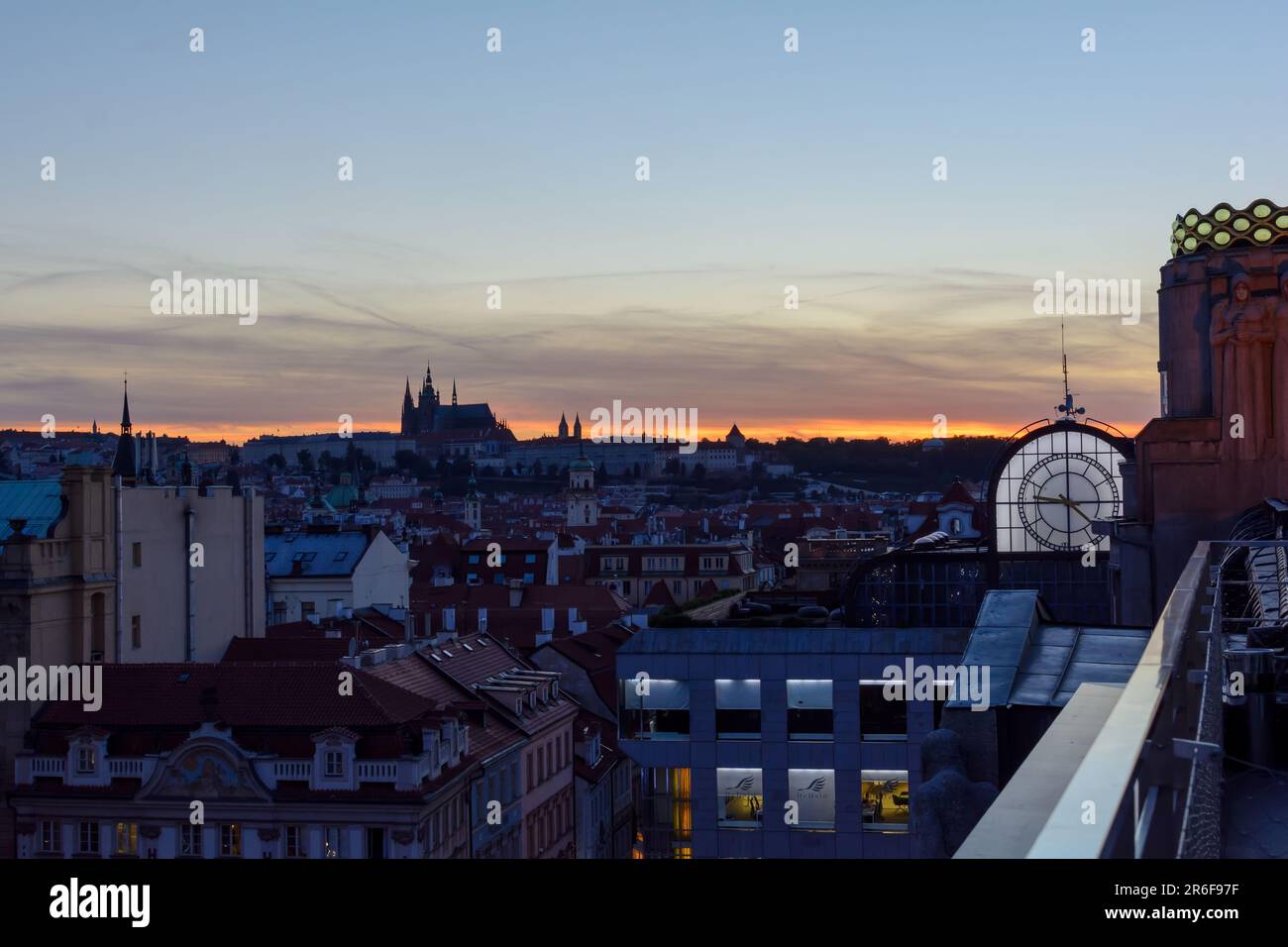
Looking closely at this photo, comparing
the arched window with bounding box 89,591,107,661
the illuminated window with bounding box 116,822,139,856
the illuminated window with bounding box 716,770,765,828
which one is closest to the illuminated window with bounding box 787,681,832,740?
the illuminated window with bounding box 716,770,765,828

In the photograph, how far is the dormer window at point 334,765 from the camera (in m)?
26.9

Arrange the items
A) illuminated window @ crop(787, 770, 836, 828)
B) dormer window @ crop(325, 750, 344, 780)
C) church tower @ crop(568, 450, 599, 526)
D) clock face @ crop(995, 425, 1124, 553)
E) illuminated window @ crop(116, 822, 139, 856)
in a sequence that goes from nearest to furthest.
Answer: illuminated window @ crop(787, 770, 836, 828) → dormer window @ crop(325, 750, 344, 780) → illuminated window @ crop(116, 822, 139, 856) → clock face @ crop(995, 425, 1124, 553) → church tower @ crop(568, 450, 599, 526)

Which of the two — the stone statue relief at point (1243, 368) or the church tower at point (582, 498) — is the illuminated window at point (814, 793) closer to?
the stone statue relief at point (1243, 368)

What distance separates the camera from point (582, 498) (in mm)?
150500

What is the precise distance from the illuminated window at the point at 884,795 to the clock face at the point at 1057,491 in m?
6.30

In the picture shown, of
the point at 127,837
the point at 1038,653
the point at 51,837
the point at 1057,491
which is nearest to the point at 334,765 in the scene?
the point at 127,837

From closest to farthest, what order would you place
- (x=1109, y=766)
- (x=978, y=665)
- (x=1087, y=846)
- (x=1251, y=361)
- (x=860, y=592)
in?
(x=1087, y=846)
(x=1109, y=766)
(x=978, y=665)
(x=1251, y=361)
(x=860, y=592)

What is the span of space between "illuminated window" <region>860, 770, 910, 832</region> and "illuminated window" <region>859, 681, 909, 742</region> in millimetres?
650

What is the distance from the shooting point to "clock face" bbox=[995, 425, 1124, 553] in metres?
29.8

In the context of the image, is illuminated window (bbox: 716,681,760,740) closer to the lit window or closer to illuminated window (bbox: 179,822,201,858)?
illuminated window (bbox: 179,822,201,858)
